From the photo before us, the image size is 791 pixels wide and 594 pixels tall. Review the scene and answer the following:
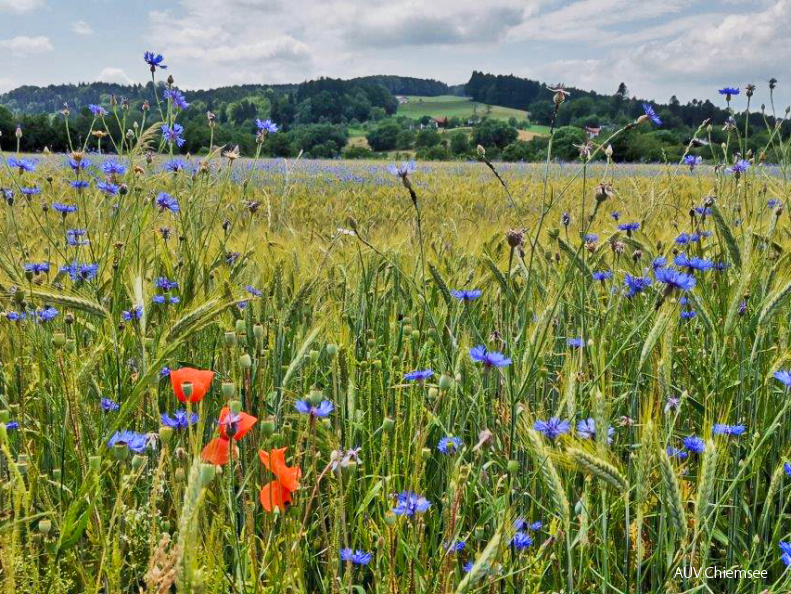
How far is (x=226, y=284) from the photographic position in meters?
1.54

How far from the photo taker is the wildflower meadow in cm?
88

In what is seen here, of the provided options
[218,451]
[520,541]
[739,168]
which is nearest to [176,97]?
[218,451]

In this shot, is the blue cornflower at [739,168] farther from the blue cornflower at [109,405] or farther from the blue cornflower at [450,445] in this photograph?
the blue cornflower at [109,405]

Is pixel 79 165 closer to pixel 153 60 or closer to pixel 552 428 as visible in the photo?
pixel 153 60

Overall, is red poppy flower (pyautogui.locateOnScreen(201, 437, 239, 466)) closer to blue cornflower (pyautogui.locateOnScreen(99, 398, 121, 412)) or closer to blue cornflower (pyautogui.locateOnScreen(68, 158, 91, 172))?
blue cornflower (pyautogui.locateOnScreen(99, 398, 121, 412))

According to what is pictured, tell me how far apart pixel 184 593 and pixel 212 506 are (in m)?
0.55

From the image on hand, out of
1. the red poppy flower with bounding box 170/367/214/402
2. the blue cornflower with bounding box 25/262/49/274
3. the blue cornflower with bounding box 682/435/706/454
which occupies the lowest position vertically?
the blue cornflower with bounding box 682/435/706/454

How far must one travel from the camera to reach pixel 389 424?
3.39ft

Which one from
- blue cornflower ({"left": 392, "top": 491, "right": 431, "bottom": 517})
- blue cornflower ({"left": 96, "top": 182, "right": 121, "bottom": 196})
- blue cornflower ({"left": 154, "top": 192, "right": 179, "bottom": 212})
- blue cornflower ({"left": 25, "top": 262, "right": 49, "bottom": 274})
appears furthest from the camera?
blue cornflower ({"left": 154, "top": 192, "right": 179, "bottom": 212})

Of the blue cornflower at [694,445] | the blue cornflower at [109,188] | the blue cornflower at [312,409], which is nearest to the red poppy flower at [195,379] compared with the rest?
the blue cornflower at [312,409]

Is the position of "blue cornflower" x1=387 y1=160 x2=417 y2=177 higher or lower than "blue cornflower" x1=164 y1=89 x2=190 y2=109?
lower

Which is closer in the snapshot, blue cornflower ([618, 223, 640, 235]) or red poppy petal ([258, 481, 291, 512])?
red poppy petal ([258, 481, 291, 512])

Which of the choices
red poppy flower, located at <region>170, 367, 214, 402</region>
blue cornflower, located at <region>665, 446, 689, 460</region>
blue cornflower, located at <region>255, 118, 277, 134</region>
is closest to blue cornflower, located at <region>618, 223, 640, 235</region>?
blue cornflower, located at <region>665, 446, 689, 460</region>

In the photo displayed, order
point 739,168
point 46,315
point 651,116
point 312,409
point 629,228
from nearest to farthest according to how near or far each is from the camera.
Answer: point 312,409 → point 651,116 → point 46,315 → point 629,228 → point 739,168
